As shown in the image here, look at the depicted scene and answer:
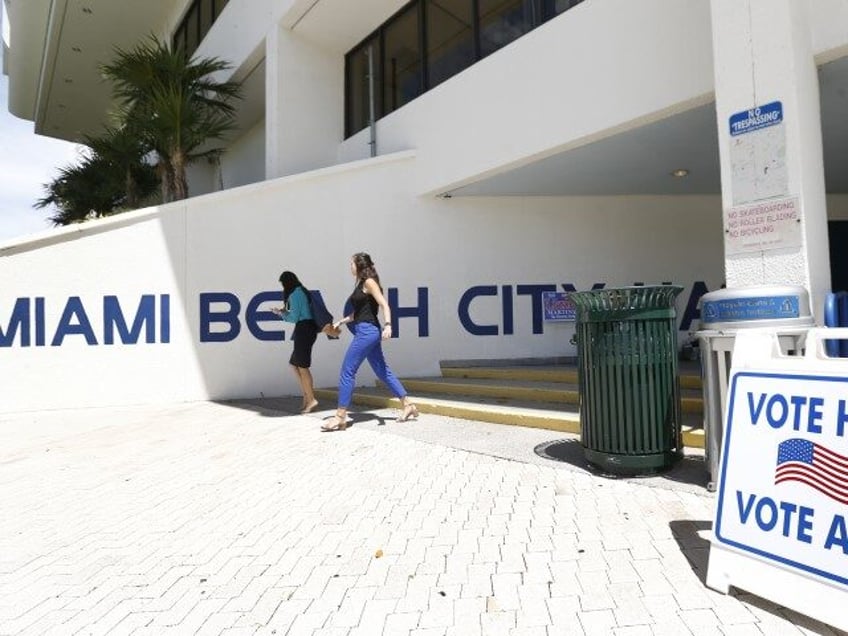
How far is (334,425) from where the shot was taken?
19.7 feet

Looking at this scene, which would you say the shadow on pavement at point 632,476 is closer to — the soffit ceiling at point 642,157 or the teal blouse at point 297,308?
the soffit ceiling at point 642,157

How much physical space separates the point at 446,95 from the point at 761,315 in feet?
20.7

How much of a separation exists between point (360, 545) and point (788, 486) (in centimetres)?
208

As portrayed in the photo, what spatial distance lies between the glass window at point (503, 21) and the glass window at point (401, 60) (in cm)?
158

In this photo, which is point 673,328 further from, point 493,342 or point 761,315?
point 493,342

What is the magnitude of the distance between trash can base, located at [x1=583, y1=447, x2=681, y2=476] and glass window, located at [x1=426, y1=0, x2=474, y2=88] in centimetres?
667

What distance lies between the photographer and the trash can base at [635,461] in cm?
388

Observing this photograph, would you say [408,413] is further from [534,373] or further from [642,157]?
[642,157]

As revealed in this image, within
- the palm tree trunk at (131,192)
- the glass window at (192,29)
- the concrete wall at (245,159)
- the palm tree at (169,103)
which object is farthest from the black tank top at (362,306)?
the glass window at (192,29)

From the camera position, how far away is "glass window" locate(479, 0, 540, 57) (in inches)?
302

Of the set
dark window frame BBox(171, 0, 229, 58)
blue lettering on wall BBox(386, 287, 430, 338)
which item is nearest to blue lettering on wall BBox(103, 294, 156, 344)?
blue lettering on wall BBox(386, 287, 430, 338)

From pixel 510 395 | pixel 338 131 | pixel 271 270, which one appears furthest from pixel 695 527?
pixel 338 131

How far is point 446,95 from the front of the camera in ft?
27.7

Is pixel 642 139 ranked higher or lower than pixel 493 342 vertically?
higher
